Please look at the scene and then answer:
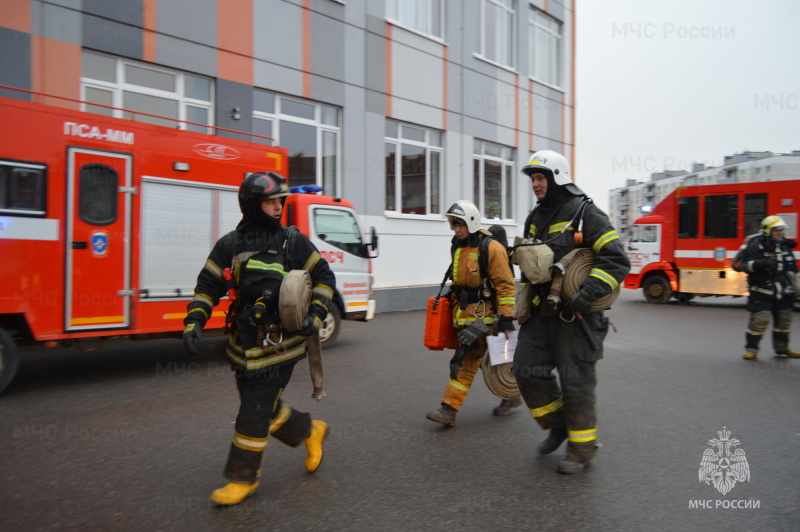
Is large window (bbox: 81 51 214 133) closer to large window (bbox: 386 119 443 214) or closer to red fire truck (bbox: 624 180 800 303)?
large window (bbox: 386 119 443 214)

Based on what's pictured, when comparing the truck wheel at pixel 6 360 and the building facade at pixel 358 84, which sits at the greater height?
the building facade at pixel 358 84

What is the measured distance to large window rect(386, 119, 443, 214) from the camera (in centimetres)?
1488

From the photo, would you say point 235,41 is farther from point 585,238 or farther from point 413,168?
point 585,238

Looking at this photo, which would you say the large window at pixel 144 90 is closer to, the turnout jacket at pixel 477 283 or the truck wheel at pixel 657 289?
the turnout jacket at pixel 477 283

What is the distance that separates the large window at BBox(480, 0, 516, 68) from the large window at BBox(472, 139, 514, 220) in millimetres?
2694

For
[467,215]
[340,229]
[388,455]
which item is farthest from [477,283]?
[340,229]

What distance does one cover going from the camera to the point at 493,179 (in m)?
18.5

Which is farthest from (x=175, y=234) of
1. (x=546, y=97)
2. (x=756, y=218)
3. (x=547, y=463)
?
(x=546, y=97)

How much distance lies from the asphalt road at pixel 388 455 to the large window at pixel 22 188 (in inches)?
73.6


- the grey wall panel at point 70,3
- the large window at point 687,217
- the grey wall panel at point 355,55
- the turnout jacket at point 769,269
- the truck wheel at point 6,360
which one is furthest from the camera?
the large window at point 687,217

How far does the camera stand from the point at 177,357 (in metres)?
8.13

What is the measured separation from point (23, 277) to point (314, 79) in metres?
8.25

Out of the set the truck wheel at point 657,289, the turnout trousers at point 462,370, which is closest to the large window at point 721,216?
the truck wheel at point 657,289

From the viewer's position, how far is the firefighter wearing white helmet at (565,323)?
150 inches
